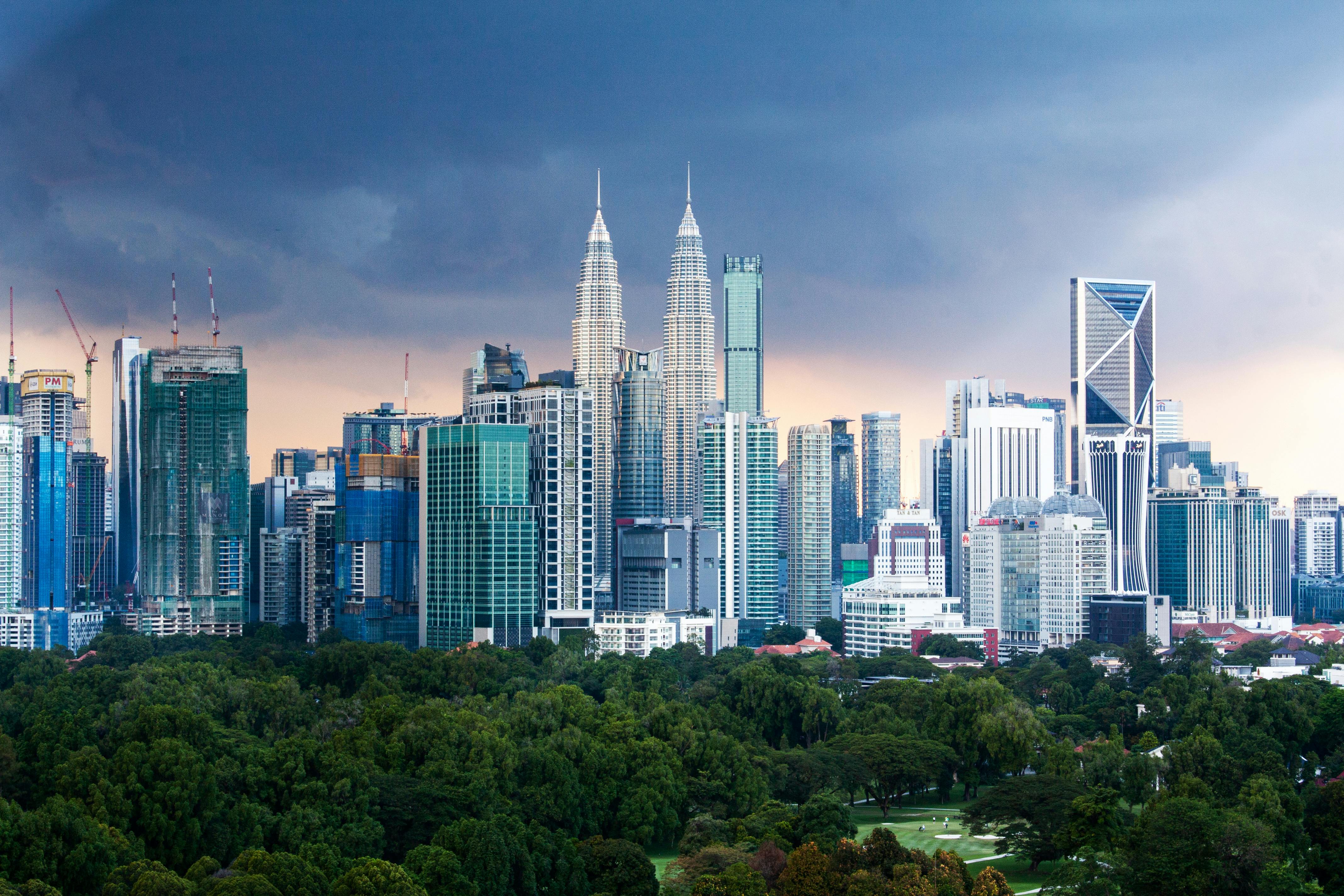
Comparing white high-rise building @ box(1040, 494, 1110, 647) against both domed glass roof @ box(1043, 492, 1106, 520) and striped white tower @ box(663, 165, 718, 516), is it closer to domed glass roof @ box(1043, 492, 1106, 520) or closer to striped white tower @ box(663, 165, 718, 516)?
domed glass roof @ box(1043, 492, 1106, 520)

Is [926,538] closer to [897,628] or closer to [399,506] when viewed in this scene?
[897,628]

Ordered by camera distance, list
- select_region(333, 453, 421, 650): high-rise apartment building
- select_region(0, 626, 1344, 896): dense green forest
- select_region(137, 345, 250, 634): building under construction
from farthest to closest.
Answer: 1. select_region(137, 345, 250, 634): building under construction
2. select_region(333, 453, 421, 650): high-rise apartment building
3. select_region(0, 626, 1344, 896): dense green forest

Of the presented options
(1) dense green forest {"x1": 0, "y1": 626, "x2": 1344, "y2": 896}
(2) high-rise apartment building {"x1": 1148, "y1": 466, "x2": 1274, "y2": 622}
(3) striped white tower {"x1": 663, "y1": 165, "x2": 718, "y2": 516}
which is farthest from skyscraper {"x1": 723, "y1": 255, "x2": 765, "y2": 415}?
(1) dense green forest {"x1": 0, "y1": 626, "x2": 1344, "y2": 896}

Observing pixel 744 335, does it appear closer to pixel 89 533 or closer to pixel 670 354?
pixel 670 354

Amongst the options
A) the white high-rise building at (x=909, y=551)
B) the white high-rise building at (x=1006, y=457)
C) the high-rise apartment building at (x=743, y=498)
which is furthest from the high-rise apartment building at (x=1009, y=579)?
the white high-rise building at (x=1006, y=457)

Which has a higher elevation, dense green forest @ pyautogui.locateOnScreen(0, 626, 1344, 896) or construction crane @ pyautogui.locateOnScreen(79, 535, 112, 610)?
construction crane @ pyautogui.locateOnScreen(79, 535, 112, 610)
